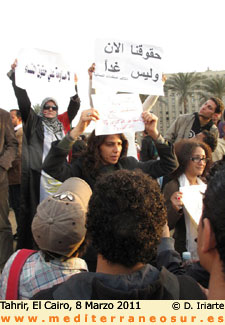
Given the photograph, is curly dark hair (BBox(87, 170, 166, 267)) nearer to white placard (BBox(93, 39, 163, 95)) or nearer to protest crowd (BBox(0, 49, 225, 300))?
protest crowd (BBox(0, 49, 225, 300))

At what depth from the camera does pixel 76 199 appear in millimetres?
1655

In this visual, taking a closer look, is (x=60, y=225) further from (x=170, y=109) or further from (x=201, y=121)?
(x=170, y=109)

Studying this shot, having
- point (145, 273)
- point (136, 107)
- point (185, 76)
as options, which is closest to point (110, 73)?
point (136, 107)

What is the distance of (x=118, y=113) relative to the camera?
108 inches

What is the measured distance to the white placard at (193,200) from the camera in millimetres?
2318

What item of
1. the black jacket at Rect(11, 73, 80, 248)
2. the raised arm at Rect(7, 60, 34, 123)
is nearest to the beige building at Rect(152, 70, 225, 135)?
the black jacket at Rect(11, 73, 80, 248)

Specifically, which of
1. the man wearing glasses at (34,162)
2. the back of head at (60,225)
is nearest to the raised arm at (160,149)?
the back of head at (60,225)

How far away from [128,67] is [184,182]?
44.4 inches

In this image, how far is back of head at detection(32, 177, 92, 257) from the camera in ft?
5.00

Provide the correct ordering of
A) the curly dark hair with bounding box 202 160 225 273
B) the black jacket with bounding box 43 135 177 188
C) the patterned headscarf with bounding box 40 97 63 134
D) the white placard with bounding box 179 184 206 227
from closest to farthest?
the curly dark hair with bounding box 202 160 225 273
the white placard with bounding box 179 184 206 227
the black jacket with bounding box 43 135 177 188
the patterned headscarf with bounding box 40 97 63 134

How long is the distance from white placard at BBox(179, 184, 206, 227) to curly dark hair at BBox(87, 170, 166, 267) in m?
1.07

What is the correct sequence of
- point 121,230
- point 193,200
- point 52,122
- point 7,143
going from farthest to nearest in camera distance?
1. point 7,143
2. point 52,122
3. point 193,200
4. point 121,230

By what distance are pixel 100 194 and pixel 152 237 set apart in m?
0.26

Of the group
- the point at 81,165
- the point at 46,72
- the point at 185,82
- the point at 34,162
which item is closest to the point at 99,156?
the point at 81,165
